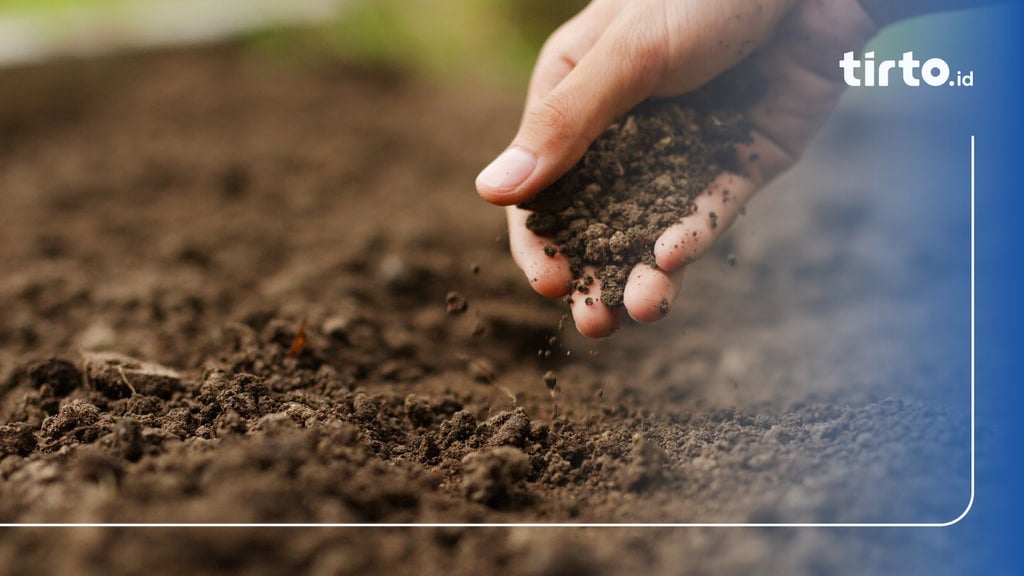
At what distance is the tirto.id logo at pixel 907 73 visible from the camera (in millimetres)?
1245

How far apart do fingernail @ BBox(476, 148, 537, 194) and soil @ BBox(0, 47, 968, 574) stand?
0.34 metres

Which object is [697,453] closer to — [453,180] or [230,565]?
[230,565]

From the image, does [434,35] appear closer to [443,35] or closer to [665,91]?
[443,35]

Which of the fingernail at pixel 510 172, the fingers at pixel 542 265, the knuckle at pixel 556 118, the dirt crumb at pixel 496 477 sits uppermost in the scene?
the knuckle at pixel 556 118

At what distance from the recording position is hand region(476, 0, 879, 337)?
1173 mm

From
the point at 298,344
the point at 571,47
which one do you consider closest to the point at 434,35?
the point at 571,47

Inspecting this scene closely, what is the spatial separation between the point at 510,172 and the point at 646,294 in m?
0.27

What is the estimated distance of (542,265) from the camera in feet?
4.00

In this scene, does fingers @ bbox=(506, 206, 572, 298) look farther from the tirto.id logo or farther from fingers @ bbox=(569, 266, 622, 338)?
the tirto.id logo

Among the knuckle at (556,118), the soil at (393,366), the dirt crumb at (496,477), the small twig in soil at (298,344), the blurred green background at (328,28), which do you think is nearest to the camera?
the soil at (393,366)

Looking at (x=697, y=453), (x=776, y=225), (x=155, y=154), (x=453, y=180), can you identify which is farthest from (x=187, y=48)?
(x=697, y=453)

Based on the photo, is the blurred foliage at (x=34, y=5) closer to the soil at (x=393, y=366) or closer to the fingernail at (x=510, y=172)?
the soil at (x=393, y=366)

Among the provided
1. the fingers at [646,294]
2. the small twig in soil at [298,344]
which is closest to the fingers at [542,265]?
the fingers at [646,294]

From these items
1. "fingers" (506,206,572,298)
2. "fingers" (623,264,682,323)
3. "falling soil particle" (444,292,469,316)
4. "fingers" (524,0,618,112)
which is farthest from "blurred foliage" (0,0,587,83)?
"fingers" (623,264,682,323)
